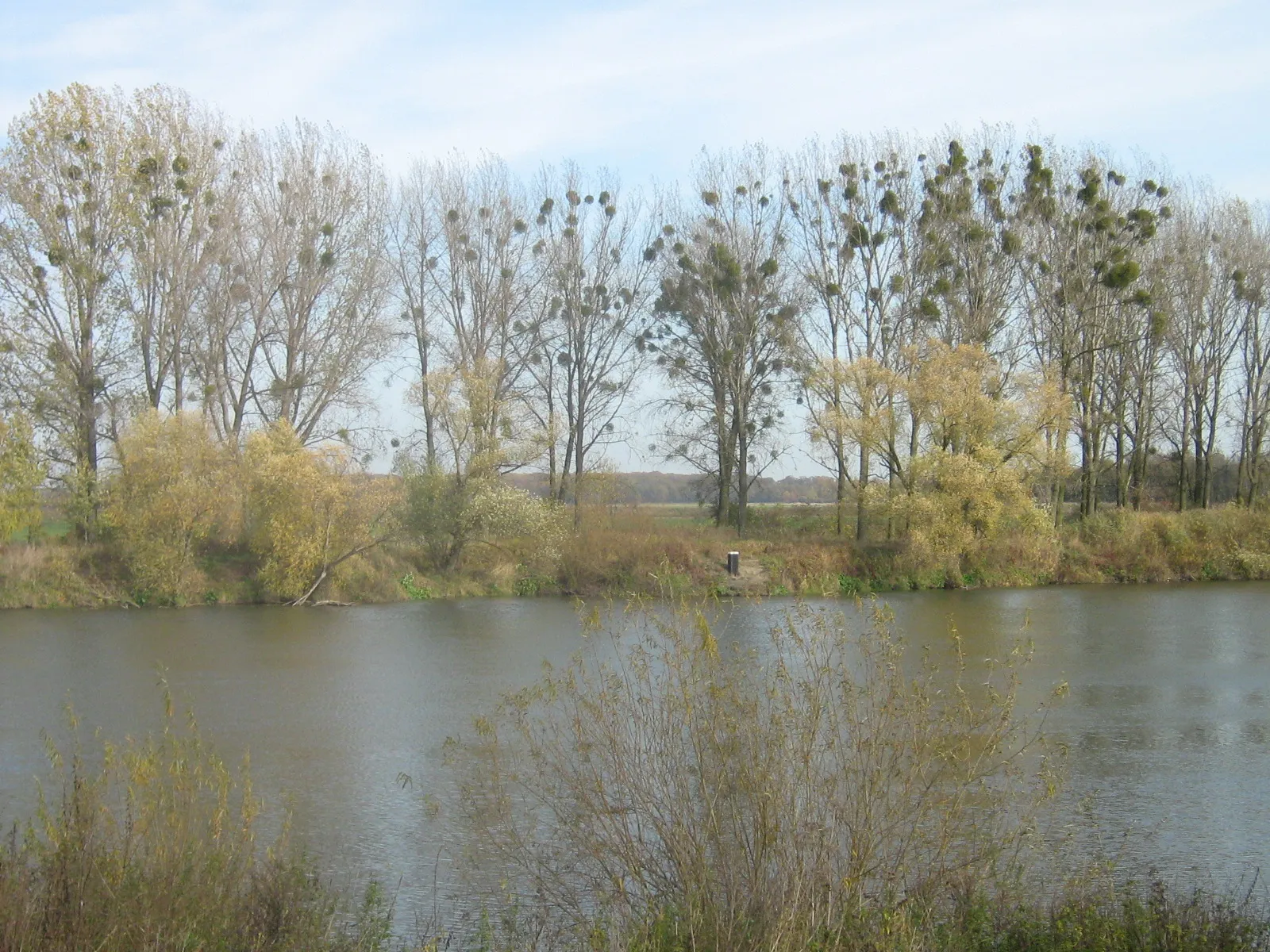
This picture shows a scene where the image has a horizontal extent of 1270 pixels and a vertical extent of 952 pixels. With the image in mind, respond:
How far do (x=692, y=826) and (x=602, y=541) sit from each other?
26.1 m

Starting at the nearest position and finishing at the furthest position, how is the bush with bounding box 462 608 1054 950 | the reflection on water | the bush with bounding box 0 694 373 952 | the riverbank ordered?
1. the bush with bounding box 0 694 373 952
2. the bush with bounding box 462 608 1054 950
3. the reflection on water
4. the riverbank

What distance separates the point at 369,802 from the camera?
10281 mm

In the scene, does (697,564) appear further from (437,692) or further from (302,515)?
(437,692)

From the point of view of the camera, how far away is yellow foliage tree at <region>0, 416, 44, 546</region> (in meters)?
28.5

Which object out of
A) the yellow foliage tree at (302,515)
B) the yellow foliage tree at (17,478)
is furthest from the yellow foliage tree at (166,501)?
the yellow foliage tree at (17,478)

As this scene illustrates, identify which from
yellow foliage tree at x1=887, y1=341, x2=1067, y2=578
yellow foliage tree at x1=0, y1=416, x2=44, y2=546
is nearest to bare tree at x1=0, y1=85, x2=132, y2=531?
yellow foliage tree at x1=0, y1=416, x2=44, y2=546

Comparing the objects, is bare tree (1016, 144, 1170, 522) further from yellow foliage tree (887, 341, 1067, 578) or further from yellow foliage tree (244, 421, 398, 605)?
yellow foliage tree (244, 421, 398, 605)

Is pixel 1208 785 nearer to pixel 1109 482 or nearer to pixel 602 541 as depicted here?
pixel 602 541

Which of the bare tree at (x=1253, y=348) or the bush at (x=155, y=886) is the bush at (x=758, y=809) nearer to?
the bush at (x=155, y=886)

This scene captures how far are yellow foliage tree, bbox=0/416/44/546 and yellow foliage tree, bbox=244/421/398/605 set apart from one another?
513 centimetres

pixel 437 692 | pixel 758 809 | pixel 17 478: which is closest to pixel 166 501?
pixel 17 478

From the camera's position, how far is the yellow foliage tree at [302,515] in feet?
93.8

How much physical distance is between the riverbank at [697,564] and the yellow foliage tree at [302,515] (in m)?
0.50

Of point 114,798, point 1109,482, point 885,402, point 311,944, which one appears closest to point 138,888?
point 311,944
